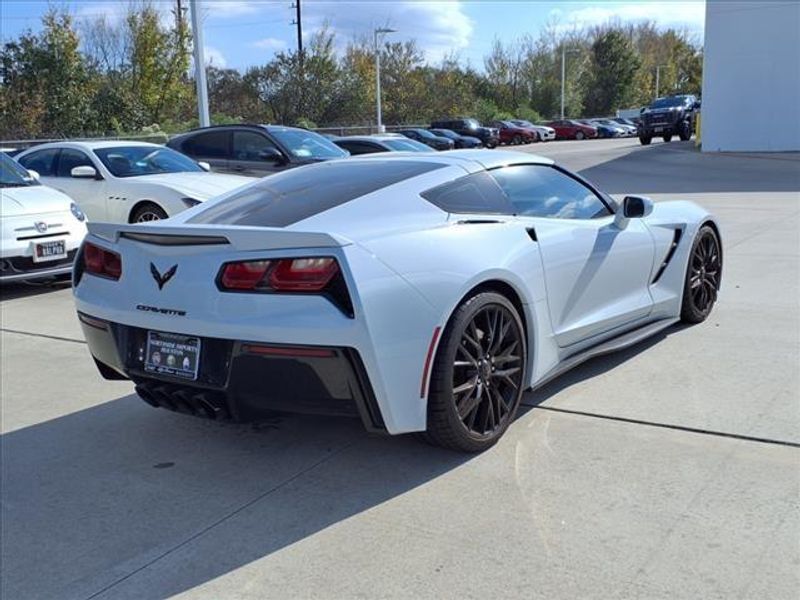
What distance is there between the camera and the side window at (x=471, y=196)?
3922 mm

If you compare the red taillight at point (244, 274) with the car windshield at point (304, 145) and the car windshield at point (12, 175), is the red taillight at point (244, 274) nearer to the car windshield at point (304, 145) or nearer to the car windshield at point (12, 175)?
the car windshield at point (12, 175)

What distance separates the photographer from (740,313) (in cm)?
629

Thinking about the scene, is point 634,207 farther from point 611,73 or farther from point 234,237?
point 611,73

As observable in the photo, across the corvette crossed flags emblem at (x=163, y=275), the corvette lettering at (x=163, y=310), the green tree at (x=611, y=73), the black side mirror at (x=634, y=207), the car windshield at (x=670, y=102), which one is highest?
the green tree at (x=611, y=73)

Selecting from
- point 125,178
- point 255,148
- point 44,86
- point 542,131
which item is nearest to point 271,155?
point 255,148

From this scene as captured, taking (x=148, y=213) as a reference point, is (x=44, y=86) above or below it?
above

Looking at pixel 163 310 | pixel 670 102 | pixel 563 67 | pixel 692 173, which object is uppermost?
pixel 563 67

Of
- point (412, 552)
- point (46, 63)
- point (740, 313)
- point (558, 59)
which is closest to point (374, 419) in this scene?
point (412, 552)

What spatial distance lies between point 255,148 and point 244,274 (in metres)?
9.20

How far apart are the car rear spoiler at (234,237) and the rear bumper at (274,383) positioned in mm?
414

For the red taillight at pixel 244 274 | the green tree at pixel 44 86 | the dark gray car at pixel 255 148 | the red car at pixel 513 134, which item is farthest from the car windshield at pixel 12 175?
the red car at pixel 513 134

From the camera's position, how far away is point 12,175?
348 inches

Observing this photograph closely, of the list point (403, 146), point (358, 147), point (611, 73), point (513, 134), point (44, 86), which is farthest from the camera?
point (611, 73)

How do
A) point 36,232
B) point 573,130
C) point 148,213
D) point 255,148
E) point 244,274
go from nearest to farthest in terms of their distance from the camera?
point 244,274 → point 36,232 → point 148,213 → point 255,148 → point 573,130
